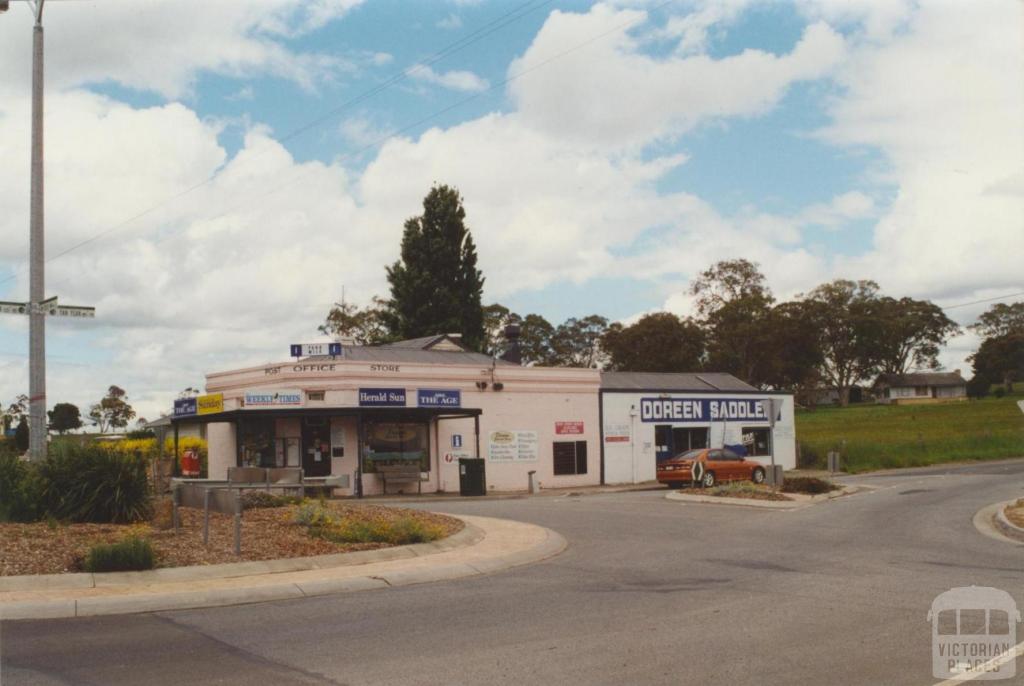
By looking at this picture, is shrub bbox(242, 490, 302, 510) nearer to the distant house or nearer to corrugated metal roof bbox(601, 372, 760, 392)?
corrugated metal roof bbox(601, 372, 760, 392)

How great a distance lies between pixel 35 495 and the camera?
14547 mm

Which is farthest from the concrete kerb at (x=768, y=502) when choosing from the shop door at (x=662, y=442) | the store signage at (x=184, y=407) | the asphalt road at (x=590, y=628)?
the store signage at (x=184, y=407)

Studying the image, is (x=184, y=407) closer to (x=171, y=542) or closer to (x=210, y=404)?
(x=210, y=404)

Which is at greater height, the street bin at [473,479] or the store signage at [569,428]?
the store signage at [569,428]

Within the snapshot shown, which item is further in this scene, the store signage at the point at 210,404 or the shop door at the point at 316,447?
the shop door at the point at 316,447

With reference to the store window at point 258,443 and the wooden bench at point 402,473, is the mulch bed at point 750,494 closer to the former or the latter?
the wooden bench at point 402,473

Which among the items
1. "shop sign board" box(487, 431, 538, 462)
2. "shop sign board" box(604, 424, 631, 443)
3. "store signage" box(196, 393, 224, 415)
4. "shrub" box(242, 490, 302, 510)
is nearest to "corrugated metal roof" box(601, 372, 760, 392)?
"shop sign board" box(604, 424, 631, 443)

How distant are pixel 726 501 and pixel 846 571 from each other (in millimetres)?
12492

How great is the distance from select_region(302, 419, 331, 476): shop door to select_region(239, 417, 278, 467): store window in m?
1.11

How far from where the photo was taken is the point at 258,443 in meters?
34.9

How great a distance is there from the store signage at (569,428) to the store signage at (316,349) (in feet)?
31.6

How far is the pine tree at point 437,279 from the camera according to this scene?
6912 cm

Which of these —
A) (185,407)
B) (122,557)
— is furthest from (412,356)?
(122,557)

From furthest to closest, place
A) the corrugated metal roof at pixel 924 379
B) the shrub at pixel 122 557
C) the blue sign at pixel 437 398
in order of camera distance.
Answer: the corrugated metal roof at pixel 924 379 → the blue sign at pixel 437 398 → the shrub at pixel 122 557
